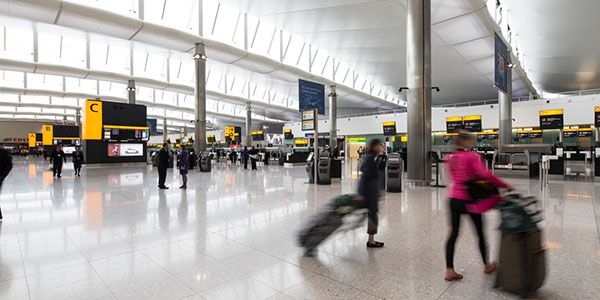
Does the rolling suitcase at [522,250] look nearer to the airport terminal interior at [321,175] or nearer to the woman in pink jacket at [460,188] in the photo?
the airport terminal interior at [321,175]

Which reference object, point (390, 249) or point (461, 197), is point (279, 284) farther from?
point (461, 197)

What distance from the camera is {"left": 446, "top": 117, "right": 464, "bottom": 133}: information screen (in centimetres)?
2398

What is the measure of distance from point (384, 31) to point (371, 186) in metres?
16.3

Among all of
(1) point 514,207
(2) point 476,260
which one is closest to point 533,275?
(1) point 514,207

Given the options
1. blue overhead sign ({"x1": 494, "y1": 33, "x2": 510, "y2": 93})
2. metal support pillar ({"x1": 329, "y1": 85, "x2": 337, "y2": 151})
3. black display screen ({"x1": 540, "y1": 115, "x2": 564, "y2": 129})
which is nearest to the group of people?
Result: blue overhead sign ({"x1": 494, "y1": 33, "x2": 510, "y2": 93})

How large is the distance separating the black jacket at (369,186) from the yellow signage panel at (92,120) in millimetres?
21070

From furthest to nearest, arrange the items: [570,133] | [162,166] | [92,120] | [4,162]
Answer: [570,133], [92,120], [162,166], [4,162]

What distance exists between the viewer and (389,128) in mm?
28047

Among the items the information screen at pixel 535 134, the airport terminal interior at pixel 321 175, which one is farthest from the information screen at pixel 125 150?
the information screen at pixel 535 134

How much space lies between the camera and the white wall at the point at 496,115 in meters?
19.8

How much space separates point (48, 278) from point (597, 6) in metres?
20.4

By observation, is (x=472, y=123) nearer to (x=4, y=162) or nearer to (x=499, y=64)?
(x=499, y=64)

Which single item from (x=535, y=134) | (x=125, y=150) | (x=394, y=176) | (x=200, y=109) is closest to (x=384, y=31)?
(x=200, y=109)

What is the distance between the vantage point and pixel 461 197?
2.75m
